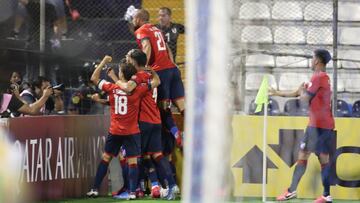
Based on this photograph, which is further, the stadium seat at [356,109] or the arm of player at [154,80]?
the stadium seat at [356,109]

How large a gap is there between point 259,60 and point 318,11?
5.82 metres

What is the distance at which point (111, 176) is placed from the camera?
47.4 feet

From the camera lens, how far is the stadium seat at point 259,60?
6683 millimetres

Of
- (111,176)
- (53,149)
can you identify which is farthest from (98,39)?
(53,149)

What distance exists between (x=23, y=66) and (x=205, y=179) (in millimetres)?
9604

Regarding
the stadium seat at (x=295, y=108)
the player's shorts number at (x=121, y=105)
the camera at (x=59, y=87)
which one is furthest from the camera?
the camera at (x=59, y=87)

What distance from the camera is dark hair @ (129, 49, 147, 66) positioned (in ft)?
42.0

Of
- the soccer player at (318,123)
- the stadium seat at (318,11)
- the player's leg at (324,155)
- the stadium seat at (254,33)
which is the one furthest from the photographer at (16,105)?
the stadium seat at (254,33)

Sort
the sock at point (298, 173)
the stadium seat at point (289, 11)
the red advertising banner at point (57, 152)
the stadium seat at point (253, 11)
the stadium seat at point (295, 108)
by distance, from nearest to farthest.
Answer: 1. the stadium seat at point (253, 11)
2. the stadium seat at point (289, 11)
3. the red advertising banner at point (57, 152)
4. the sock at point (298, 173)
5. the stadium seat at point (295, 108)

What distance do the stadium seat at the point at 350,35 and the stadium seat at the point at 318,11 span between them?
0.26m

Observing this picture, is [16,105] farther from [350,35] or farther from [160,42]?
[350,35]

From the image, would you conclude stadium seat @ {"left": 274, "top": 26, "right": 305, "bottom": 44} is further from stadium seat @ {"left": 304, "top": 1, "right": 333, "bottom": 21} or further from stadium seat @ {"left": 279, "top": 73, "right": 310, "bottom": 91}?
stadium seat @ {"left": 279, "top": 73, "right": 310, "bottom": 91}

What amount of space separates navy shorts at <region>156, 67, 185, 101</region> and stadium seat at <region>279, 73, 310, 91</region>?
148 cm

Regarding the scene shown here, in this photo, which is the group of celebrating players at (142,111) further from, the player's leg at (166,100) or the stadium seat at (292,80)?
the stadium seat at (292,80)
